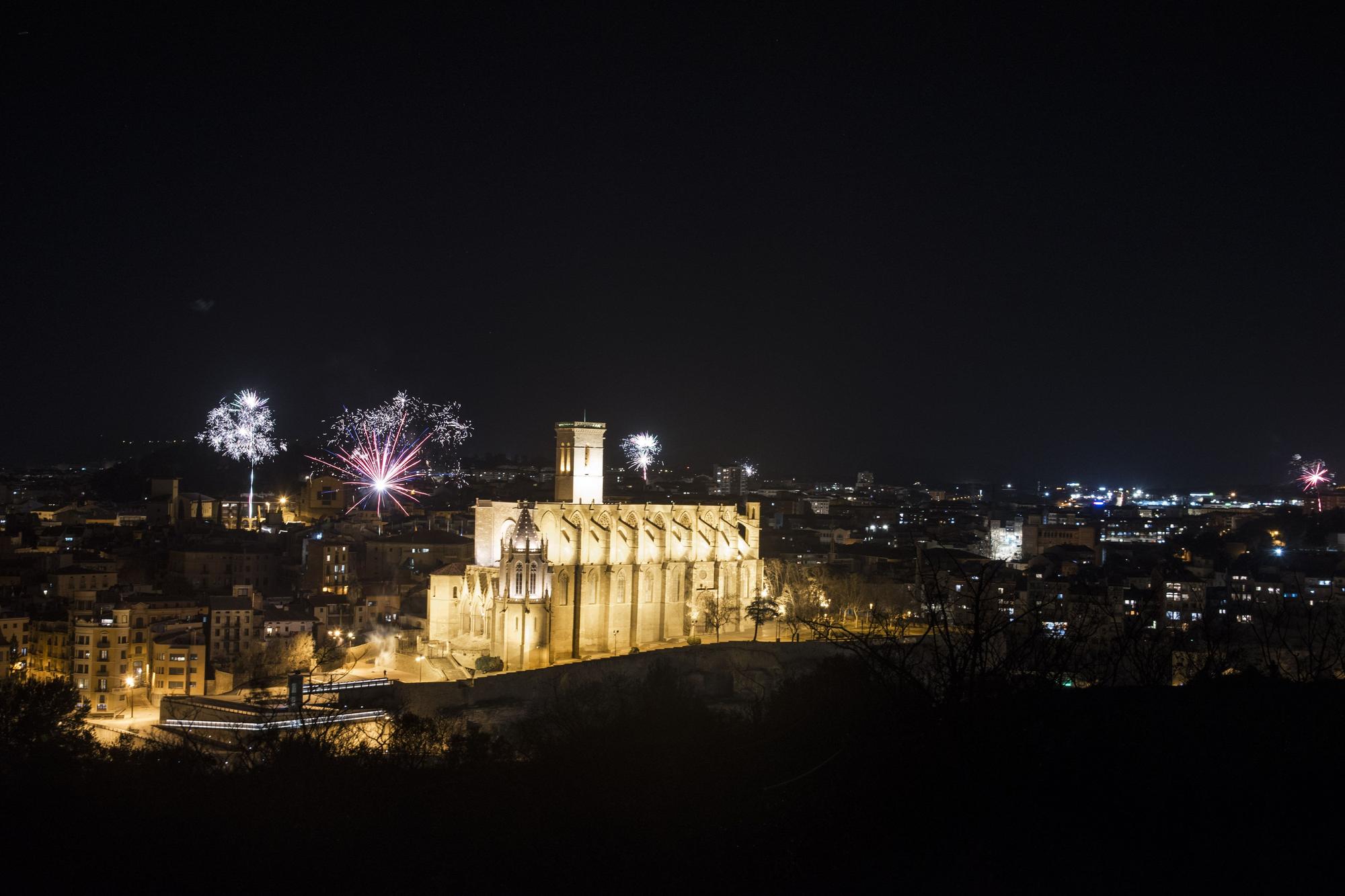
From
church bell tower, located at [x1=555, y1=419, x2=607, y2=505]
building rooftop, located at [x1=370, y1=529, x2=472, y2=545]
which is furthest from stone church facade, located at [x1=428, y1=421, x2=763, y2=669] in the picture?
building rooftop, located at [x1=370, y1=529, x2=472, y2=545]

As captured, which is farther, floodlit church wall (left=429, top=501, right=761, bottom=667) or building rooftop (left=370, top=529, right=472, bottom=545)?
building rooftop (left=370, top=529, right=472, bottom=545)

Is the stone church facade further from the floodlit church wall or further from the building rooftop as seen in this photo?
the building rooftop

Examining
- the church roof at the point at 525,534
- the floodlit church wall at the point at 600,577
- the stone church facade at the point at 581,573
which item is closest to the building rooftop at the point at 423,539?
the stone church facade at the point at 581,573

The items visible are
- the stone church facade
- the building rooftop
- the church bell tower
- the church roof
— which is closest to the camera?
the stone church facade

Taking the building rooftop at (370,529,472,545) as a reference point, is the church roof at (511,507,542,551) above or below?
above

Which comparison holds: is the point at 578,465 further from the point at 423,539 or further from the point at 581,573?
the point at 423,539

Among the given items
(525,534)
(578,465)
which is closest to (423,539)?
(578,465)
